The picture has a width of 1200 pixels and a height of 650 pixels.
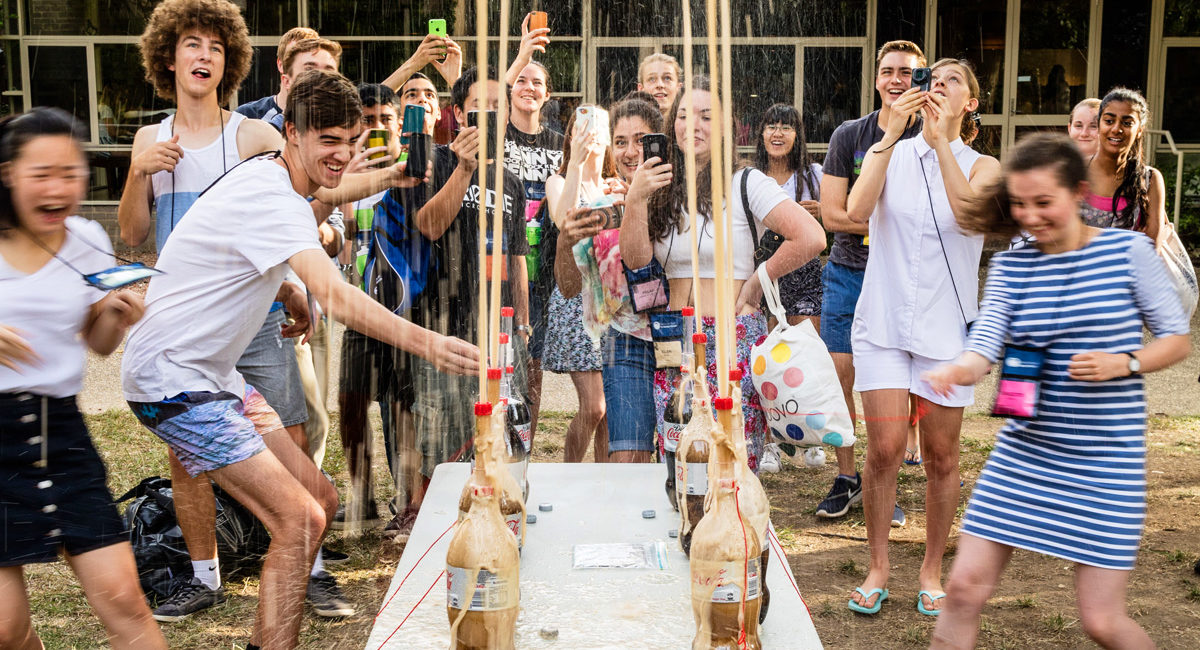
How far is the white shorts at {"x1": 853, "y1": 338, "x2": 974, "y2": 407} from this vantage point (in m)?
3.71

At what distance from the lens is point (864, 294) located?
3885 mm

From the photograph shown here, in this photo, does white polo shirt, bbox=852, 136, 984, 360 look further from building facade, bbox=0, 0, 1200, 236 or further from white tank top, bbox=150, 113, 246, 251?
building facade, bbox=0, 0, 1200, 236

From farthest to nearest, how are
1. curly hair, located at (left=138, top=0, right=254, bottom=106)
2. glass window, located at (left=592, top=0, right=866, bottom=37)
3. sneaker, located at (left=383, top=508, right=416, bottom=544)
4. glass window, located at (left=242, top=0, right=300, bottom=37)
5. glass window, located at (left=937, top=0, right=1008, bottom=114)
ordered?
1. glass window, located at (left=937, top=0, right=1008, bottom=114)
2. glass window, located at (left=242, top=0, right=300, bottom=37)
3. glass window, located at (left=592, top=0, right=866, bottom=37)
4. sneaker, located at (left=383, top=508, right=416, bottom=544)
5. curly hair, located at (left=138, top=0, right=254, bottom=106)

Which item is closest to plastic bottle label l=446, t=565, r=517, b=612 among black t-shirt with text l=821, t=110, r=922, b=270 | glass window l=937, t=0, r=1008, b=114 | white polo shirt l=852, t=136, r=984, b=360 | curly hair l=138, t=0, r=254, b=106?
white polo shirt l=852, t=136, r=984, b=360

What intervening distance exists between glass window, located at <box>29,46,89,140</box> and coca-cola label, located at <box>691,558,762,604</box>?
13347 mm

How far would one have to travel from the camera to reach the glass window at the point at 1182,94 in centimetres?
1306

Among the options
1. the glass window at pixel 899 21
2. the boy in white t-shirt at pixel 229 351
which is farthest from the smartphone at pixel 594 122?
the glass window at pixel 899 21

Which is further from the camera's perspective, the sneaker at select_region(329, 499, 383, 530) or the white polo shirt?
the sneaker at select_region(329, 499, 383, 530)

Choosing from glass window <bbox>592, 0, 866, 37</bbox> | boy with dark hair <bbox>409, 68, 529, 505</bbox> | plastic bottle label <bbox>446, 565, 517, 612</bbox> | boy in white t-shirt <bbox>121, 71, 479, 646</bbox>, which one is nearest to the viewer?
plastic bottle label <bbox>446, 565, 517, 612</bbox>

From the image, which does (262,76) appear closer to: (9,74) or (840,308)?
(9,74)

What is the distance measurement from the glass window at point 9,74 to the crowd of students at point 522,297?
10.5m

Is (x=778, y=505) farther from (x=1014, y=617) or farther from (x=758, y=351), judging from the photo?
(x=758, y=351)

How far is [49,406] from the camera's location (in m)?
2.57

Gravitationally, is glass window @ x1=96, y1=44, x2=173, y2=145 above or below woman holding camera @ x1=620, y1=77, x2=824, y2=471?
above
